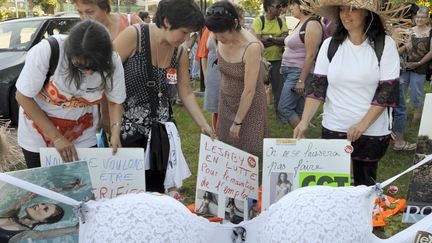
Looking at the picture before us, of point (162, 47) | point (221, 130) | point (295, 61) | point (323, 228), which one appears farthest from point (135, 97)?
point (295, 61)

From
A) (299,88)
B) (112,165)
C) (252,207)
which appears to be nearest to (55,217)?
(112,165)

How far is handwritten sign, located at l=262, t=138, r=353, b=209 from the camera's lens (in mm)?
1857

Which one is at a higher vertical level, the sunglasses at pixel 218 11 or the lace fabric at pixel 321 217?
the sunglasses at pixel 218 11

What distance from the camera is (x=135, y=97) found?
2.21m

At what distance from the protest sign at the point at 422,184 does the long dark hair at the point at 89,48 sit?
135 centimetres

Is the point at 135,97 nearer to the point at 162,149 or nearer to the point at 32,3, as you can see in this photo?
the point at 162,149

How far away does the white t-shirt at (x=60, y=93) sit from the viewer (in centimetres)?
173

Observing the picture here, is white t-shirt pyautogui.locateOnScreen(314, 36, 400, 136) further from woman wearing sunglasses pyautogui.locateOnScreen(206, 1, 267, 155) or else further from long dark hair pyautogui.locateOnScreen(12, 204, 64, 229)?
long dark hair pyautogui.locateOnScreen(12, 204, 64, 229)

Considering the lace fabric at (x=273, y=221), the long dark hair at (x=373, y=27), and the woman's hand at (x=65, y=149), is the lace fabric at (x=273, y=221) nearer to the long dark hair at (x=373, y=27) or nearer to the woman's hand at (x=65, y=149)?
the woman's hand at (x=65, y=149)

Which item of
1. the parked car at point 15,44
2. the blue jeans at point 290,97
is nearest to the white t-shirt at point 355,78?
the blue jeans at point 290,97

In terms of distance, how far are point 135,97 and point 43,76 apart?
54 cm

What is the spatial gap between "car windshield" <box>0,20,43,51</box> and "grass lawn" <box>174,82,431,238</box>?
2.19m

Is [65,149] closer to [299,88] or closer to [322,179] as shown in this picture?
[322,179]

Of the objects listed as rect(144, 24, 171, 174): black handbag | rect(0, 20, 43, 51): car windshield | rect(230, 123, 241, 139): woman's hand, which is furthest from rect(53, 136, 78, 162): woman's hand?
rect(0, 20, 43, 51): car windshield
